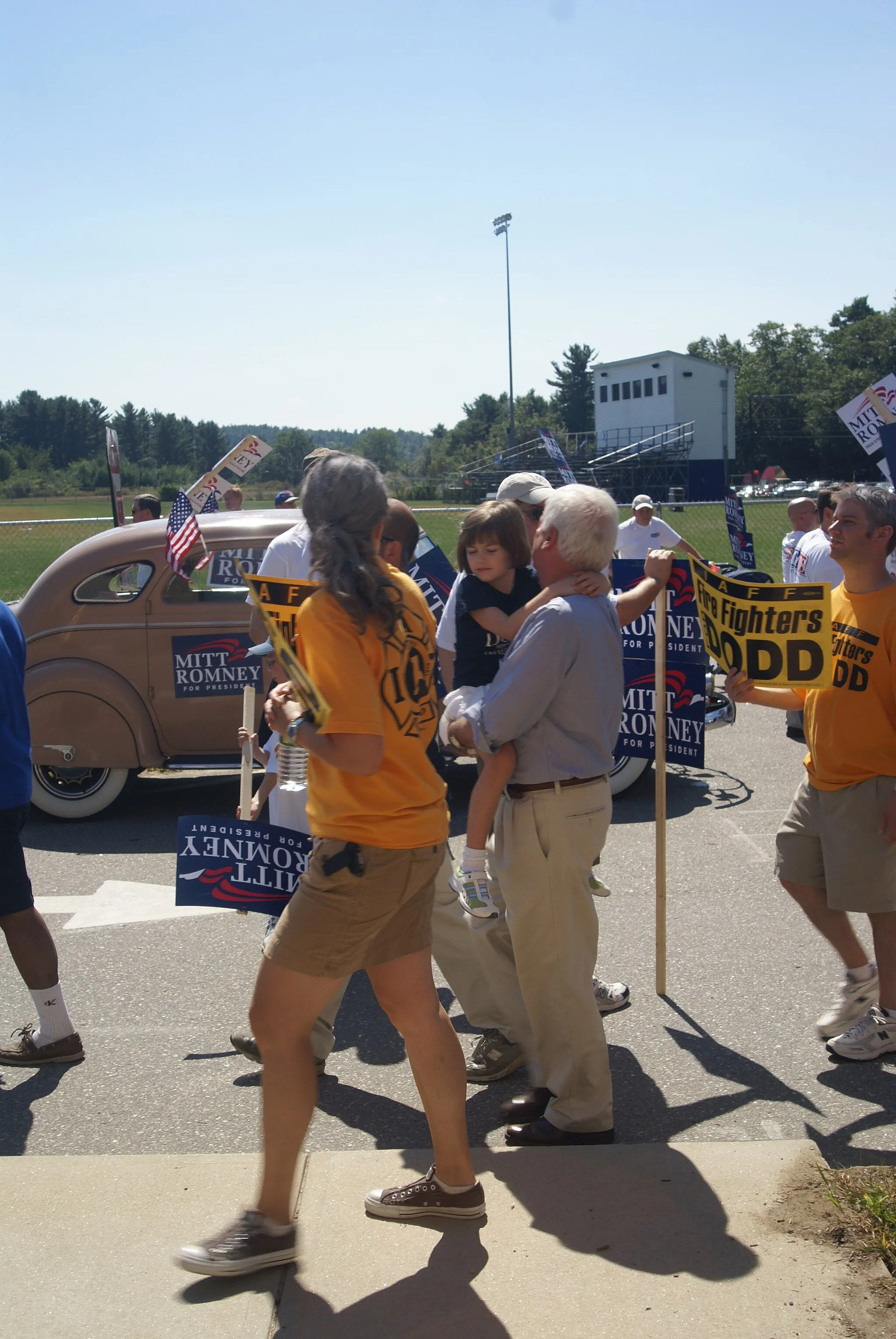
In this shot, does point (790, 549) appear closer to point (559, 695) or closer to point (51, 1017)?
point (559, 695)

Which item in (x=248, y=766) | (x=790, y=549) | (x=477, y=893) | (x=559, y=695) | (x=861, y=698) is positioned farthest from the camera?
(x=790, y=549)

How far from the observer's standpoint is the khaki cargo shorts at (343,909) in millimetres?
2705

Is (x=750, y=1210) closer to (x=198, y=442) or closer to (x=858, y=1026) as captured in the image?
(x=858, y=1026)

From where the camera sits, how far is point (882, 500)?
12.8ft

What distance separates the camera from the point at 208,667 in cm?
722

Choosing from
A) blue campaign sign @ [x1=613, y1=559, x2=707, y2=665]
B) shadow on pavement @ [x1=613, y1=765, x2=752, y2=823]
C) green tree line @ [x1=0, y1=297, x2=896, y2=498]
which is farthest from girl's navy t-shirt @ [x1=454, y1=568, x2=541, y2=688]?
green tree line @ [x1=0, y1=297, x2=896, y2=498]

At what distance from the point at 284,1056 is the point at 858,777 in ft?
7.32

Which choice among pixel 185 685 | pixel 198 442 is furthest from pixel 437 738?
pixel 198 442

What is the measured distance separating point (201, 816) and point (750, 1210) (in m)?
2.22

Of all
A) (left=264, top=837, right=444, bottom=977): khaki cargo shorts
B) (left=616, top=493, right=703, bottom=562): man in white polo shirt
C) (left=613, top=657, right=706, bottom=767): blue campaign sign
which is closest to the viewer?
(left=264, top=837, right=444, bottom=977): khaki cargo shorts

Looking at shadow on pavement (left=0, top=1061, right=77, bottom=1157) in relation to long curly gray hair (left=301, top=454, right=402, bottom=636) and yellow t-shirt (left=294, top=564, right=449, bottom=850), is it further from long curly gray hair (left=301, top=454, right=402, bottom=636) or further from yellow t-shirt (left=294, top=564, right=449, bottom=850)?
long curly gray hair (left=301, top=454, right=402, bottom=636)

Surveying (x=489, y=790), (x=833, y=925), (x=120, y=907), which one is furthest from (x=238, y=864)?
(x=833, y=925)

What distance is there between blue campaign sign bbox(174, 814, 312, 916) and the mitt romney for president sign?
2.94 metres

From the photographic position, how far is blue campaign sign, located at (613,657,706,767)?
19.1ft
